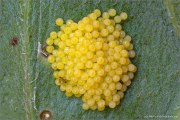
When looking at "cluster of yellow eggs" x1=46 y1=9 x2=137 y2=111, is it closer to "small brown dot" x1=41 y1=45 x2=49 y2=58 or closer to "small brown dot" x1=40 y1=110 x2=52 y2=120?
"small brown dot" x1=41 y1=45 x2=49 y2=58

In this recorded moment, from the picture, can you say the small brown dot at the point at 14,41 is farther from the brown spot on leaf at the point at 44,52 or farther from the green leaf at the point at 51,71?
the brown spot on leaf at the point at 44,52

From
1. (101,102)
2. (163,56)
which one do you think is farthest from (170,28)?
(101,102)

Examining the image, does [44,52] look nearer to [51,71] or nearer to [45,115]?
[51,71]

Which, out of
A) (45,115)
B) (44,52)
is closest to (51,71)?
(44,52)

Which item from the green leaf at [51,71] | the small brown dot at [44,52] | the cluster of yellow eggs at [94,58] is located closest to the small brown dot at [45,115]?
the green leaf at [51,71]

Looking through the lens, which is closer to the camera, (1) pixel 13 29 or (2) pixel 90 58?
(2) pixel 90 58

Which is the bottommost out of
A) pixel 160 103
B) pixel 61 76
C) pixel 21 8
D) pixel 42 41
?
A: pixel 160 103

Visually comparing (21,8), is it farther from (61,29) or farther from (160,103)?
(160,103)
